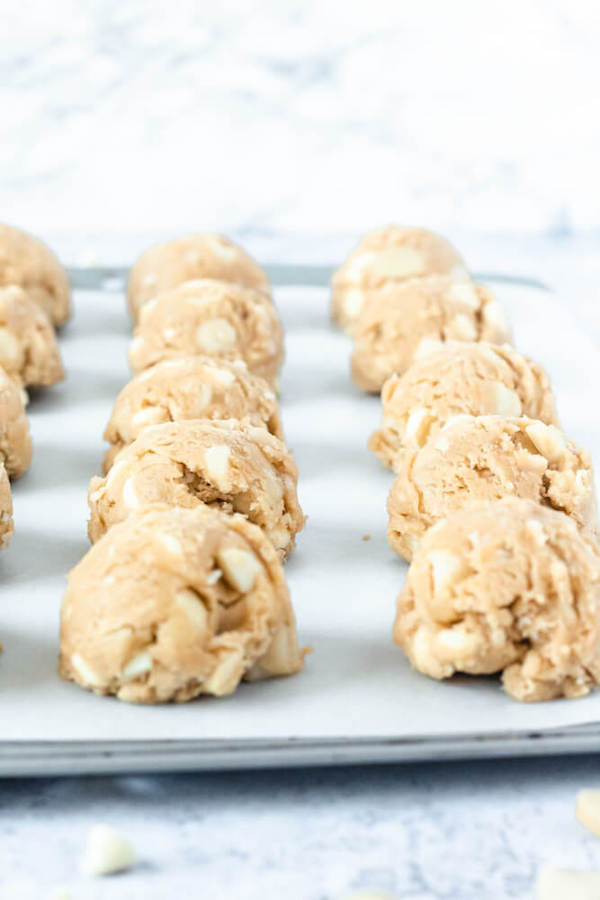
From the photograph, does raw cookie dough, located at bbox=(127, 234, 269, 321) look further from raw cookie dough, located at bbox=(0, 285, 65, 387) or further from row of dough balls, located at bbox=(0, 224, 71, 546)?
raw cookie dough, located at bbox=(0, 285, 65, 387)

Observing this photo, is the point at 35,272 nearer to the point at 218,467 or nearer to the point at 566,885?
the point at 218,467

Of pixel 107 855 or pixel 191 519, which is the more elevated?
pixel 191 519

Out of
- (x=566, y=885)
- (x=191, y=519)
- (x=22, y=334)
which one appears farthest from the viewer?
(x=22, y=334)

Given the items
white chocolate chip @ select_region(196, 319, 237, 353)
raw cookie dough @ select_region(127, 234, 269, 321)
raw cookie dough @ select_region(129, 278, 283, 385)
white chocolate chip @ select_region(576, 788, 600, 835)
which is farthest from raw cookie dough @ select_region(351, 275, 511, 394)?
white chocolate chip @ select_region(576, 788, 600, 835)

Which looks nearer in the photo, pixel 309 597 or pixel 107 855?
pixel 107 855

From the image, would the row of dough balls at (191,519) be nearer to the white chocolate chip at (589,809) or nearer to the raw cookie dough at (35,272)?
the raw cookie dough at (35,272)

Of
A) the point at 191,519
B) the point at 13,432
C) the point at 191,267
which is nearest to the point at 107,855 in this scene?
the point at 191,519

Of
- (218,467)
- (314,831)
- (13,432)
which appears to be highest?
(218,467)
